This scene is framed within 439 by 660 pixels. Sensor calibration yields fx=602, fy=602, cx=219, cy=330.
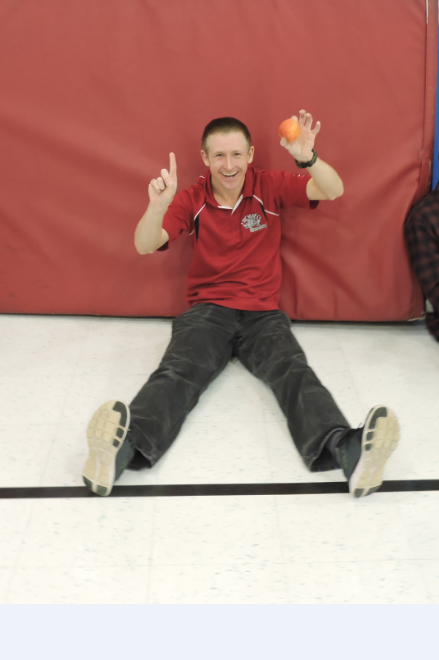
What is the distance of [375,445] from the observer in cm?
151

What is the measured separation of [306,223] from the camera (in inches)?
88.0

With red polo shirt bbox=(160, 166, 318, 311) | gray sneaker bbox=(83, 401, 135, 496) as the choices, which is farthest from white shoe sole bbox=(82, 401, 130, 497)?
red polo shirt bbox=(160, 166, 318, 311)

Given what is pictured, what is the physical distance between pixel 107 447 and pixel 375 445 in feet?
2.22

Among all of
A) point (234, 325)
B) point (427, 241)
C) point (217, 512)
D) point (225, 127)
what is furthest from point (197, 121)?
point (217, 512)

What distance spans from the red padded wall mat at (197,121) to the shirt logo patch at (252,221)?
7.3 inches

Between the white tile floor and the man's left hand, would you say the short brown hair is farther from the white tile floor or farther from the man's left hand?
the white tile floor

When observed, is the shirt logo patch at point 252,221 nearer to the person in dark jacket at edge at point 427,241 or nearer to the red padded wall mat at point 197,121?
the red padded wall mat at point 197,121

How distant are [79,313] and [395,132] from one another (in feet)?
4.56

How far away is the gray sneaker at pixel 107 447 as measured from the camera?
1.53 metres

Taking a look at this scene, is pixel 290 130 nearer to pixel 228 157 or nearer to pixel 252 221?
pixel 228 157

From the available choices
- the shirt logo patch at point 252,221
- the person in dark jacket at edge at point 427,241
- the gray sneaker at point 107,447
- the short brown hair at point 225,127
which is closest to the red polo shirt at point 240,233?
the shirt logo patch at point 252,221

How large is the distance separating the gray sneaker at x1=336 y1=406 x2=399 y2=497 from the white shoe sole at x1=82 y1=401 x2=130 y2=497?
58cm

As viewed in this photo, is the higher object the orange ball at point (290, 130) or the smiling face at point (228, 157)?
the orange ball at point (290, 130)

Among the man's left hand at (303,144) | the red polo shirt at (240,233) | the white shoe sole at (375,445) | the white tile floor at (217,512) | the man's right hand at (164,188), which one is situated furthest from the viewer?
the red polo shirt at (240,233)
